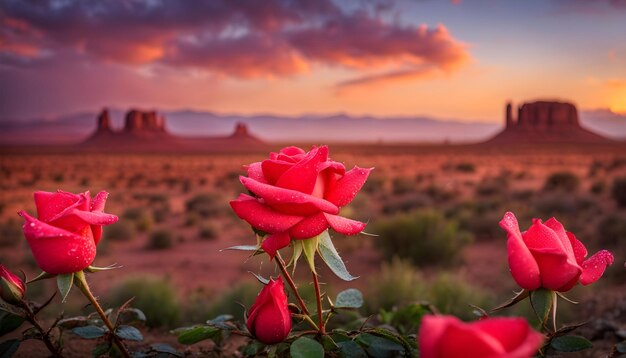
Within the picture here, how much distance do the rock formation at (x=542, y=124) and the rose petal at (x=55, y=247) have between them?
119 meters

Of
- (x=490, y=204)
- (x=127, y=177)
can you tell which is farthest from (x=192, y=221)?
(x=127, y=177)

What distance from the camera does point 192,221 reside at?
18812mm

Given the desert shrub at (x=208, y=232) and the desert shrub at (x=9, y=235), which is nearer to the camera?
the desert shrub at (x=9, y=235)

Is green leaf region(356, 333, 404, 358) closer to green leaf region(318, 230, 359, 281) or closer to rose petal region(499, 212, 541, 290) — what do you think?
green leaf region(318, 230, 359, 281)

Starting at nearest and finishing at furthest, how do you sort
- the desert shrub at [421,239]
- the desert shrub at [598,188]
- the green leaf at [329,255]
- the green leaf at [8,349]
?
the green leaf at [329,255] → the green leaf at [8,349] → the desert shrub at [421,239] → the desert shrub at [598,188]

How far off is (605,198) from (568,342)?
21.9m

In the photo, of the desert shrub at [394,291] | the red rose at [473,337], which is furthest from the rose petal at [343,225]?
the desert shrub at [394,291]

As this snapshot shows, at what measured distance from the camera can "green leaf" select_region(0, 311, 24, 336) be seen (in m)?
1.69

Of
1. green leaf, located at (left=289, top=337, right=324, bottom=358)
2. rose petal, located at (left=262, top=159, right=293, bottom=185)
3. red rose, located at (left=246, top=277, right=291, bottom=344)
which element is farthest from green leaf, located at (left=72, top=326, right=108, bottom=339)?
rose petal, located at (left=262, top=159, right=293, bottom=185)

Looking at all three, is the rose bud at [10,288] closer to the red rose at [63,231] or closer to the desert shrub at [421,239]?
the red rose at [63,231]

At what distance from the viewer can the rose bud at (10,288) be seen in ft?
5.16

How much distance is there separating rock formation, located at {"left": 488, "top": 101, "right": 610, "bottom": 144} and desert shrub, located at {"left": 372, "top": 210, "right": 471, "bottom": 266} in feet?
354

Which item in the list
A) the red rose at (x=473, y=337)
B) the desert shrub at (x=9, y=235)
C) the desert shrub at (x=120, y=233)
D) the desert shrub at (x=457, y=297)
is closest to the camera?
the red rose at (x=473, y=337)

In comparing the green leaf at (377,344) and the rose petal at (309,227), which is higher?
the rose petal at (309,227)
